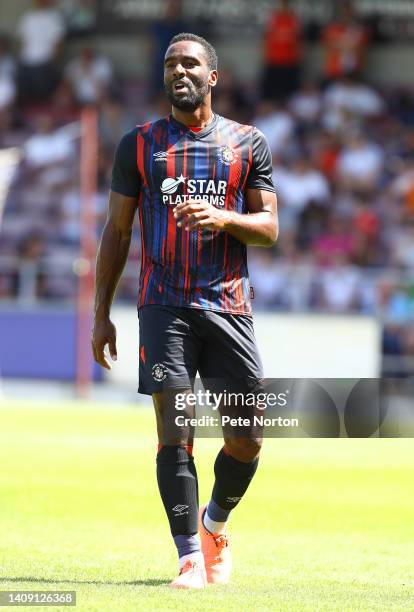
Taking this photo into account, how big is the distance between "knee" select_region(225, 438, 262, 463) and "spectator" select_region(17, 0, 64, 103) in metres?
19.8

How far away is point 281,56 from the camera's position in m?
24.6

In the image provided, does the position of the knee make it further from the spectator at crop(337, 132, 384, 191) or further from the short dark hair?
the spectator at crop(337, 132, 384, 191)

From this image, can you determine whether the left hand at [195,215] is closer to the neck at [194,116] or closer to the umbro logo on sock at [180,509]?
the neck at [194,116]

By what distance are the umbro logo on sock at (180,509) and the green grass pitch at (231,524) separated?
1.14ft

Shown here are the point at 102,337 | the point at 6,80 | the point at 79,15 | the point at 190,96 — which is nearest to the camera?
the point at 190,96

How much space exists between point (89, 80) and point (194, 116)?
18918mm

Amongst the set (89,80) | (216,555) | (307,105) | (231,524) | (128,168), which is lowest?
(231,524)

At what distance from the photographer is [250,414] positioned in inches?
249

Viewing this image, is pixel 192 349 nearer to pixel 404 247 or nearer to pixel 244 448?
pixel 244 448

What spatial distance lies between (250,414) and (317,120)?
17537 millimetres

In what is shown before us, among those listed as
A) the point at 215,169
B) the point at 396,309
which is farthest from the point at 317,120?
the point at 215,169

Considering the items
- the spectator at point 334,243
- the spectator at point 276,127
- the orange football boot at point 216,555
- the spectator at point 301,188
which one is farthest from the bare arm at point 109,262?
the spectator at point 276,127

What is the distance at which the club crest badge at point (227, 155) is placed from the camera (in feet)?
21.5

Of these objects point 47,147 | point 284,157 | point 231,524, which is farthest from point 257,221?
point 47,147
